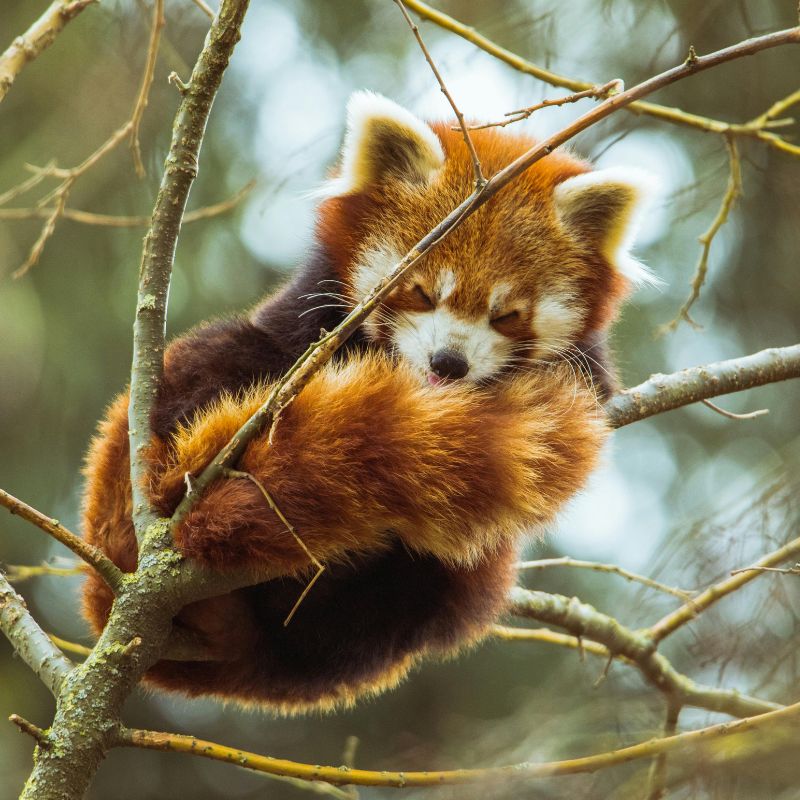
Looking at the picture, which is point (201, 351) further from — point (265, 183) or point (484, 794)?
point (265, 183)

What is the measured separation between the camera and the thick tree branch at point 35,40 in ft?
7.36

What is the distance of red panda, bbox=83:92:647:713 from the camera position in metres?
1.73

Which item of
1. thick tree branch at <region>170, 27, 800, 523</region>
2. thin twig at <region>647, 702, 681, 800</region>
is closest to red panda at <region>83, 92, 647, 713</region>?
thick tree branch at <region>170, 27, 800, 523</region>

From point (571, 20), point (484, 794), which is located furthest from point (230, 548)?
point (571, 20)

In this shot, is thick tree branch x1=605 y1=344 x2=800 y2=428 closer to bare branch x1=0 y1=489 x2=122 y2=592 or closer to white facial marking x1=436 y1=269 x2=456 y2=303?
white facial marking x1=436 y1=269 x2=456 y2=303

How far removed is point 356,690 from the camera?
7.99 feet

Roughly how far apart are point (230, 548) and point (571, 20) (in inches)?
85.5

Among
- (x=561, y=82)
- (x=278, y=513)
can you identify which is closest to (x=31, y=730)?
(x=278, y=513)

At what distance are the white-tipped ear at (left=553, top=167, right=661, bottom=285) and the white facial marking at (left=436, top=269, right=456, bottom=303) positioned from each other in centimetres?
44

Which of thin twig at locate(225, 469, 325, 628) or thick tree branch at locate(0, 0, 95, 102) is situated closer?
thin twig at locate(225, 469, 325, 628)

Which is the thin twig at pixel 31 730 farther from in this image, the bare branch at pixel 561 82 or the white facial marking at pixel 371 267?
the bare branch at pixel 561 82

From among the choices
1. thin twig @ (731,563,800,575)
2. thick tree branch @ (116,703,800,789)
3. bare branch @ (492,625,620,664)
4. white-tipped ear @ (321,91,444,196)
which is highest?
white-tipped ear @ (321,91,444,196)

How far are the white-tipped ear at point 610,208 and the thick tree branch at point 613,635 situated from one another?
96 centimetres

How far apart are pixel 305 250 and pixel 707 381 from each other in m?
1.21
